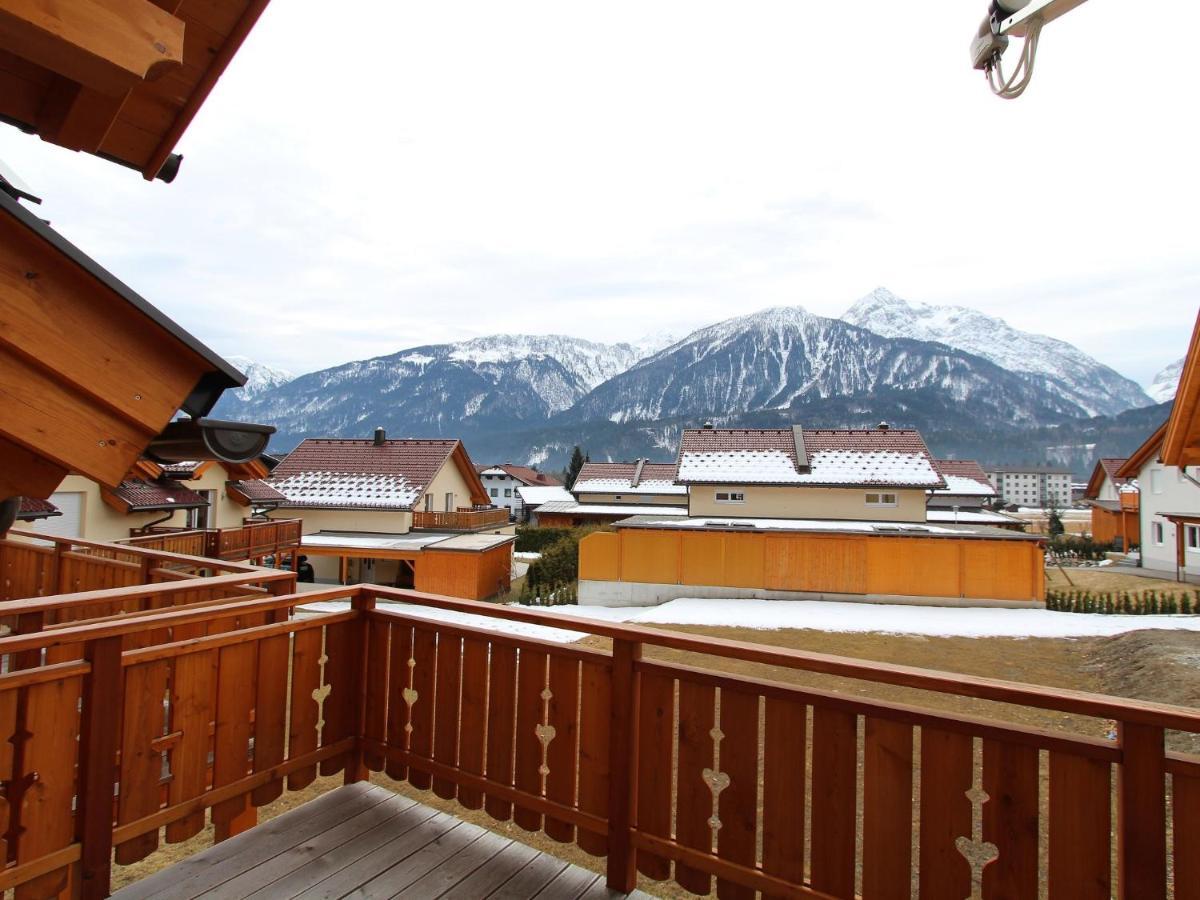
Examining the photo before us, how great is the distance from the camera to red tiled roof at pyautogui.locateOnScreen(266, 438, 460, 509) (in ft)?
90.6

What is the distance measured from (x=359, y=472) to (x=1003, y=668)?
26.0m

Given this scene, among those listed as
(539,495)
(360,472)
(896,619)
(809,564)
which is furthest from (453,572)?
(539,495)

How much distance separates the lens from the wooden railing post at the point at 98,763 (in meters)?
2.43

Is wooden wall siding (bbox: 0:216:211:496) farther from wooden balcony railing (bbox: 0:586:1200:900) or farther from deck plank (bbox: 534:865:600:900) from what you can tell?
deck plank (bbox: 534:865:600:900)

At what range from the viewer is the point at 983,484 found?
5138 cm

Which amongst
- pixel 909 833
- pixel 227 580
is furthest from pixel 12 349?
pixel 909 833

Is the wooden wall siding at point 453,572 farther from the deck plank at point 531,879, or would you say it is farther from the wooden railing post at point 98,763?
the wooden railing post at point 98,763

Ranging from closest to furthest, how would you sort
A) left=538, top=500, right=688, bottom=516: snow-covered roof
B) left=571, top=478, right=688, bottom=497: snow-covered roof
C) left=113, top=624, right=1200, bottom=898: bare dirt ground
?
left=113, top=624, right=1200, bottom=898: bare dirt ground → left=538, top=500, right=688, bottom=516: snow-covered roof → left=571, top=478, right=688, bottom=497: snow-covered roof

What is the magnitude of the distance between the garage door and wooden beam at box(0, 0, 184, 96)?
1726cm

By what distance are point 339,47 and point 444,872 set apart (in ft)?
17.4

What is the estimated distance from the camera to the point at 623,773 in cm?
278

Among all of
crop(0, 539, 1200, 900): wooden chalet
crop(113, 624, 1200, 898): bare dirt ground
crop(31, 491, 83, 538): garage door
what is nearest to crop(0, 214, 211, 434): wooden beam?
crop(0, 539, 1200, 900): wooden chalet

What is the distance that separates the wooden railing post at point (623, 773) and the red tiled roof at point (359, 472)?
25.5 meters

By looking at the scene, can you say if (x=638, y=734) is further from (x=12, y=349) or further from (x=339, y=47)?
(x=339, y=47)
